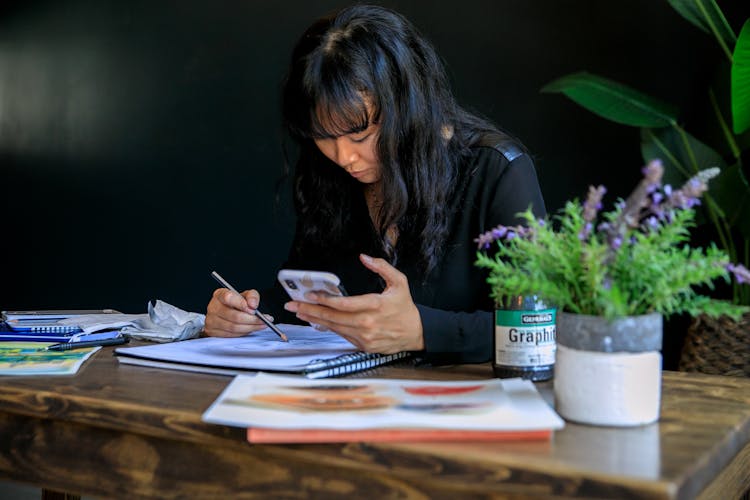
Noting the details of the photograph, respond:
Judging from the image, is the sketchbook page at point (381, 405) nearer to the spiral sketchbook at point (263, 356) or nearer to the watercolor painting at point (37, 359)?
the spiral sketchbook at point (263, 356)

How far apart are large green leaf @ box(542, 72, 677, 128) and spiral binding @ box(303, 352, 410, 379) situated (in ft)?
5.00

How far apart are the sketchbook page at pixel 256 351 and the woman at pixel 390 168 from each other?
9 cm

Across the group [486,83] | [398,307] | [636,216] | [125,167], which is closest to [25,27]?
[125,167]

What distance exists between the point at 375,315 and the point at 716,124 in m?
1.99

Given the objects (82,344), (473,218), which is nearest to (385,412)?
(82,344)

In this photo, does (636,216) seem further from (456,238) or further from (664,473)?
(456,238)

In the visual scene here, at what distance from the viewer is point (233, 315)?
1.53 metres

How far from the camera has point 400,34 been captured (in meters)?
1.65

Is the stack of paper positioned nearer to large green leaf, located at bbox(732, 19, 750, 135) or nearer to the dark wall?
large green leaf, located at bbox(732, 19, 750, 135)

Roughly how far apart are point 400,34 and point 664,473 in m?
1.12

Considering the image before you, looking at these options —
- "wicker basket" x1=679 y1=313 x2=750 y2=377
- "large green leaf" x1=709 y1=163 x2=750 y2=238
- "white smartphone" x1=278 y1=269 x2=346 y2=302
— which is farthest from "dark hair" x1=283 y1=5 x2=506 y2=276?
"wicker basket" x1=679 y1=313 x2=750 y2=377

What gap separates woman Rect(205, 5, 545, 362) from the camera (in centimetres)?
157

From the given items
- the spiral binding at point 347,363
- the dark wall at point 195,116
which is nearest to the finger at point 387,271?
the spiral binding at point 347,363

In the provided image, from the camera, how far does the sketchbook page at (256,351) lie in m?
1.23
